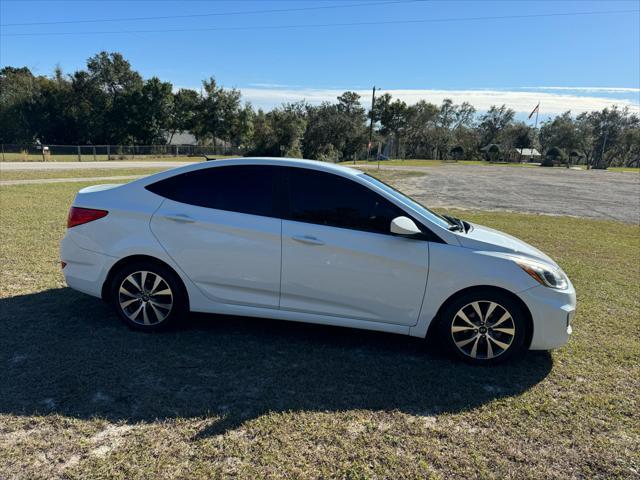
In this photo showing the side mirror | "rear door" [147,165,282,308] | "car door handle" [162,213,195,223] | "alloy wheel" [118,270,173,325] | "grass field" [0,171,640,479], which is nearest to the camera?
"grass field" [0,171,640,479]

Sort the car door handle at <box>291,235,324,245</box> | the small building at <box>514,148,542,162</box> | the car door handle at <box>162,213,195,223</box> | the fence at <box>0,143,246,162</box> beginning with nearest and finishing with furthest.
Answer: the car door handle at <box>291,235,324,245</box>, the car door handle at <box>162,213,195,223</box>, the fence at <box>0,143,246,162</box>, the small building at <box>514,148,542,162</box>

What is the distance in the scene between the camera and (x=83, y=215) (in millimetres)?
4129

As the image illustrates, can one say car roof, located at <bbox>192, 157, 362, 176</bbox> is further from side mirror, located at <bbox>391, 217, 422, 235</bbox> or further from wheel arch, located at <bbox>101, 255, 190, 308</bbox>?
wheel arch, located at <bbox>101, 255, 190, 308</bbox>

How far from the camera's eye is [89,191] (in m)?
4.36

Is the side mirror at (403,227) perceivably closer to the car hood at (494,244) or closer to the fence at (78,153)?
the car hood at (494,244)

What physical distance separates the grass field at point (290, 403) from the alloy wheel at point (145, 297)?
8.4 inches

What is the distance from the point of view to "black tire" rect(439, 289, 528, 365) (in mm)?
3617

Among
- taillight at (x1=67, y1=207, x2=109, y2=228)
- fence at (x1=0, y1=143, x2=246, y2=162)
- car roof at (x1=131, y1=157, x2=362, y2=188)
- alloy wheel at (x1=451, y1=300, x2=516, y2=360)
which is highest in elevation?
fence at (x1=0, y1=143, x2=246, y2=162)

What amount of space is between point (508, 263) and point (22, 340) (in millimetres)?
4378

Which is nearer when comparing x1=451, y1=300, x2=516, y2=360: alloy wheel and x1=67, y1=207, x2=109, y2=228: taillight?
x1=451, y1=300, x2=516, y2=360: alloy wheel

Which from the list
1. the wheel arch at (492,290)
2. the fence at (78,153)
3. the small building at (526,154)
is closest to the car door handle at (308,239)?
the wheel arch at (492,290)

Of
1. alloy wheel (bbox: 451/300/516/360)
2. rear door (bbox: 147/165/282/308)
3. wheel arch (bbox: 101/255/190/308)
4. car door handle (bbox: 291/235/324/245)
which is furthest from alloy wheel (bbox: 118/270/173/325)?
alloy wheel (bbox: 451/300/516/360)

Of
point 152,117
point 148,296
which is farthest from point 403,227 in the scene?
point 152,117

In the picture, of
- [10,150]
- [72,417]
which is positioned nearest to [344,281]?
[72,417]
